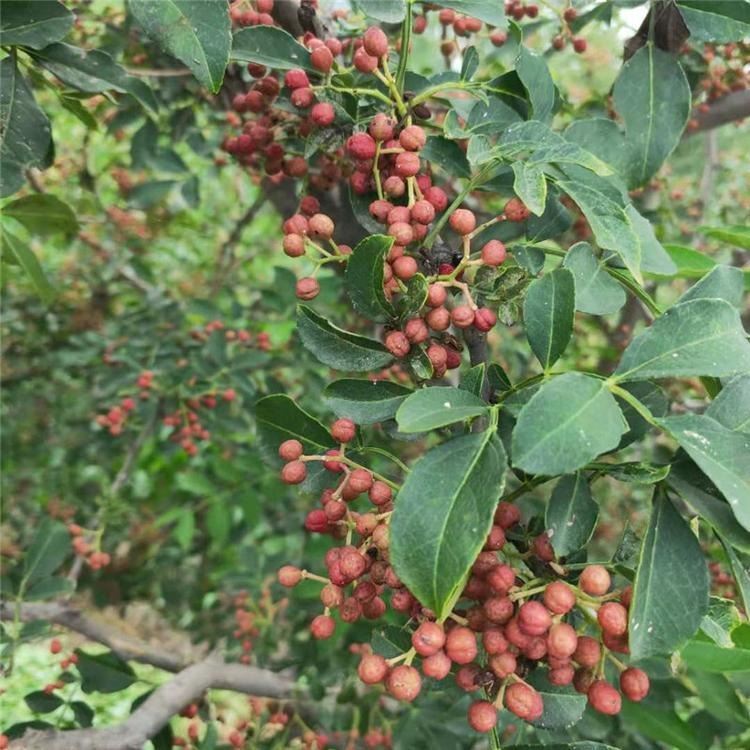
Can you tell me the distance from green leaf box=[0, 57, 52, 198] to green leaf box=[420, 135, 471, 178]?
1.46ft

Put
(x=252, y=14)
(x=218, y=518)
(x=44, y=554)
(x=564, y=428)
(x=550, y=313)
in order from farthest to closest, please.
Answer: (x=218, y=518)
(x=44, y=554)
(x=252, y=14)
(x=550, y=313)
(x=564, y=428)

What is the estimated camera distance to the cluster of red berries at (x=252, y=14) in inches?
35.6

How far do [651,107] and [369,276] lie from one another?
0.47 m

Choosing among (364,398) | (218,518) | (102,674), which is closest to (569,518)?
(364,398)

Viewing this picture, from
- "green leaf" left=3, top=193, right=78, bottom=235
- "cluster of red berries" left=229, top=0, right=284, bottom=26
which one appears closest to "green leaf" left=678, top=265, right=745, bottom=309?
"cluster of red berries" left=229, top=0, right=284, bottom=26

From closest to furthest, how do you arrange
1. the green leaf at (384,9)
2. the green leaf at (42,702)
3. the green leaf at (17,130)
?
the green leaf at (384,9)
the green leaf at (17,130)
the green leaf at (42,702)

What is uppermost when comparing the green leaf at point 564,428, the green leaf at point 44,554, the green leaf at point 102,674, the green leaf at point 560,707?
the green leaf at point 564,428

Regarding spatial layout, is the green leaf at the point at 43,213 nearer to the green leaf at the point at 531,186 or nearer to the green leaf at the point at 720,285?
the green leaf at the point at 531,186

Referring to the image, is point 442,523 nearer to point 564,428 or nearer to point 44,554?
point 564,428

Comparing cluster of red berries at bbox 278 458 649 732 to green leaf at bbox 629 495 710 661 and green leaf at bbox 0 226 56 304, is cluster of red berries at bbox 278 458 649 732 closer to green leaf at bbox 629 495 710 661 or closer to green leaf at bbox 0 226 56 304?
green leaf at bbox 629 495 710 661

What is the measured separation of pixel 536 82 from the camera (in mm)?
793

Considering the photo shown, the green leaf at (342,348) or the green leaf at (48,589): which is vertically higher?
the green leaf at (342,348)

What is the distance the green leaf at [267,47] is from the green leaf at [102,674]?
0.92 metres

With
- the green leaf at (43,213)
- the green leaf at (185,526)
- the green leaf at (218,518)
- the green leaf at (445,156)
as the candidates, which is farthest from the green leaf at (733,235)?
the green leaf at (185,526)
